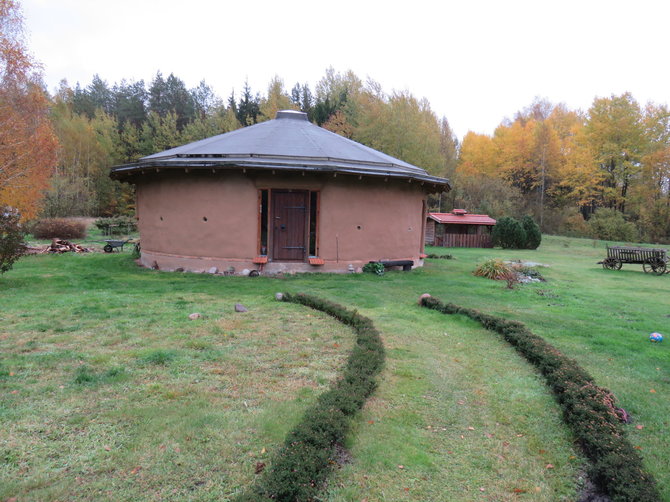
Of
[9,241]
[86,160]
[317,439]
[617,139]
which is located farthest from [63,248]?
[617,139]

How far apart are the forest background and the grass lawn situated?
13751mm

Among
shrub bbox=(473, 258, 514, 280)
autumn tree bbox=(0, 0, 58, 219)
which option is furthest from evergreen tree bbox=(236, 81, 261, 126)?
shrub bbox=(473, 258, 514, 280)

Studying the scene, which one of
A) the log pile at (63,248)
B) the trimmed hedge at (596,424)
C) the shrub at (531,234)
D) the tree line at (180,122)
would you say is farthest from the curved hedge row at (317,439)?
the tree line at (180,122)

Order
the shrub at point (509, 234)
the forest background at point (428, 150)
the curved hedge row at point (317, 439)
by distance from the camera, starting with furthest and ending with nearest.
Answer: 1. the shrub at point (509, 234)
2. the forest background at point (428, 150)
3. the curved hedge row at point (317, 439)

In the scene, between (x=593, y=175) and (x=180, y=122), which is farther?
(x=180, y=122)

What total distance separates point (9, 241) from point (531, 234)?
881 inches

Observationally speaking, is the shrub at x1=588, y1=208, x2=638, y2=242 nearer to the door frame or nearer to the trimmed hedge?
the door frame

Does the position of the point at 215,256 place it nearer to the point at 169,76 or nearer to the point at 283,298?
the point at 283,298

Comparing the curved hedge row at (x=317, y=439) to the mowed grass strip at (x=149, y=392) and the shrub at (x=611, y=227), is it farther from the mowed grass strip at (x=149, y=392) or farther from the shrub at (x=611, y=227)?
the shrub at (x=611, y=227)

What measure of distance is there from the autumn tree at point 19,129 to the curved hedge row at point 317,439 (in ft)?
53.4

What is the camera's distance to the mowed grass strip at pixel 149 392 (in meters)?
2.35

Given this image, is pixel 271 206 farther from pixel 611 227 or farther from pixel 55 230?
pixel 611 227

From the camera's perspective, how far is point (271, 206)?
1041cm

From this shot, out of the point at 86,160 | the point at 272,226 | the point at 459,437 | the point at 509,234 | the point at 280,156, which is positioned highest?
the point at 86,160
